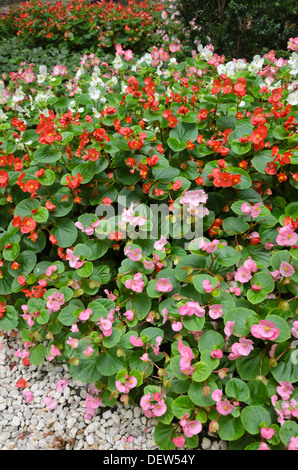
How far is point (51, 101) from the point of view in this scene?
7.48 ft

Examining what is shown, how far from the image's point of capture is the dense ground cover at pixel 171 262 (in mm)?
1349

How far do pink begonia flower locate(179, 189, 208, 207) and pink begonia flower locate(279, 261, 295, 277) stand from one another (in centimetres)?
44

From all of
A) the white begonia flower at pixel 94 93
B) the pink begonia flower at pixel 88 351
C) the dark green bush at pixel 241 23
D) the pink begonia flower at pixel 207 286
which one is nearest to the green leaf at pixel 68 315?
the pink begonia flower at pixel 88 351

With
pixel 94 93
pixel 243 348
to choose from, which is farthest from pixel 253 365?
pixel 94 93

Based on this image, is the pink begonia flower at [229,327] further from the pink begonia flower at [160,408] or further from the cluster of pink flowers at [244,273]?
the pink begonia flower at [160,408]

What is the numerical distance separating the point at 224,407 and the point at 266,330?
0.32m

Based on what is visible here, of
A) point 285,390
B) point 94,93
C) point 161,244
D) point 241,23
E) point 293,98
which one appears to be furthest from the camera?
point 241,23

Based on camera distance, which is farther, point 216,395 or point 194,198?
point 194,198

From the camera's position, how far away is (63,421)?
1626mm

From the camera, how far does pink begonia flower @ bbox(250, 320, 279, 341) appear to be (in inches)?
49.3

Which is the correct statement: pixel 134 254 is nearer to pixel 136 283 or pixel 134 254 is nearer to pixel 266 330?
pixel 136 283

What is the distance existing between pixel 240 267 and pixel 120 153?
2.88 feet

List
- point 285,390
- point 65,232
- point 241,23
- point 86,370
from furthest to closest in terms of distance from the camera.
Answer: point 241,23, point 65,232, point 86,370, point 285,390
